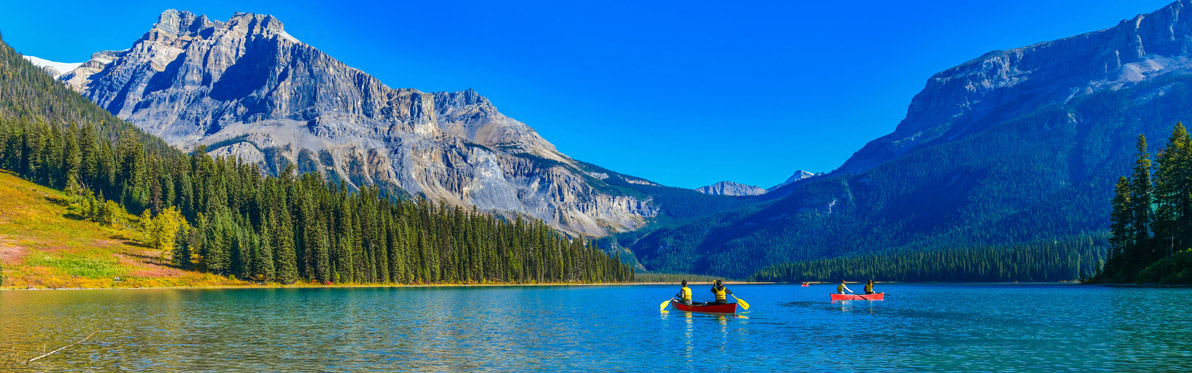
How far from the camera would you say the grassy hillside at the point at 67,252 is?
112688 mm

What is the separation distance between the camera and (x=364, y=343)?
4203 centimetres

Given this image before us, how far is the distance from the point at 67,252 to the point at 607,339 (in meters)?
121

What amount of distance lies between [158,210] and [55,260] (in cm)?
4682

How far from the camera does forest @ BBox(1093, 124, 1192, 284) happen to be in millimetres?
95750

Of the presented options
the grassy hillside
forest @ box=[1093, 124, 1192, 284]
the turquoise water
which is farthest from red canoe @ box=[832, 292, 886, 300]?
the grassy hillside

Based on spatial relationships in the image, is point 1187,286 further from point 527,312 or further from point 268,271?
point 268,271

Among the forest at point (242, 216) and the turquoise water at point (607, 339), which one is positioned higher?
the forest at point (242, 216)

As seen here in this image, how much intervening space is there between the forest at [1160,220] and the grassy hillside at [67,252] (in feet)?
485

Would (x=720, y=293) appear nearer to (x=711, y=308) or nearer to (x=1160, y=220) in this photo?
(x=711, y=308)

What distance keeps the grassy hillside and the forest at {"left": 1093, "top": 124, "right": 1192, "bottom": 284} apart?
147872 millimetres

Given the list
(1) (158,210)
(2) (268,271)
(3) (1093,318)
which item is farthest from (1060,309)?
(1) (158,210)

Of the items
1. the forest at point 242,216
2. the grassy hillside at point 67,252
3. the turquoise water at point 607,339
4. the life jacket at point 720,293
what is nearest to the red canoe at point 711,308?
the life jacket at point 720,293

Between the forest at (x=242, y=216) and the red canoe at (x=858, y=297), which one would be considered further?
the forest at (x=242, y=216)

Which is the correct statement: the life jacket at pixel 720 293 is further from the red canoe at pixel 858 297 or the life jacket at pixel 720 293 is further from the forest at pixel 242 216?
the forest at pixel 242 216
